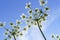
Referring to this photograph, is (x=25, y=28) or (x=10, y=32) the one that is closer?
(x=10, y=32)

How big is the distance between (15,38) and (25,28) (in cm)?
367

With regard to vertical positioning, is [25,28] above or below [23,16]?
below

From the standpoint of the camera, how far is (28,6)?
36.2 meters

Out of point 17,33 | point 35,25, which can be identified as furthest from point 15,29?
point 35,25

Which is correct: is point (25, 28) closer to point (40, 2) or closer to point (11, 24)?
point (11, 24)

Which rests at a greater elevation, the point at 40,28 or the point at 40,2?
the point at 40,2

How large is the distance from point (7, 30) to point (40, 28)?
5.33 meters

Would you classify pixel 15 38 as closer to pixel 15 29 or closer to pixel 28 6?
pixel 15 29

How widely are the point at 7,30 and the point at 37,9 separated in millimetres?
5972

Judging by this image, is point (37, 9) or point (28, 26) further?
point (28, 26)

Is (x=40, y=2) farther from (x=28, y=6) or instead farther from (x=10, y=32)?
(x=10, y=32)

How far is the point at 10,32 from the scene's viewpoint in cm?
3572

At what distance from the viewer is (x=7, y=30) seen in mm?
35812

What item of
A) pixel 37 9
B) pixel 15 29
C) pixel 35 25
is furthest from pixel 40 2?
pixel 15 29
